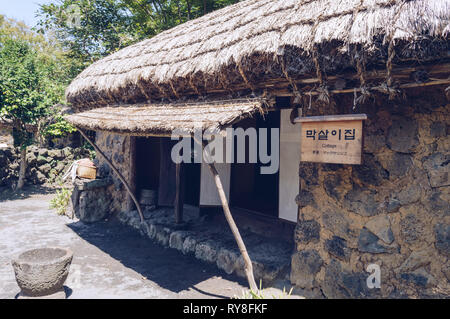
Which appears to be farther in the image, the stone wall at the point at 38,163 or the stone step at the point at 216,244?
the stone wall at the point at 38,163

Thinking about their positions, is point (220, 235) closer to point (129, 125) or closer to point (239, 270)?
point (239, 270)

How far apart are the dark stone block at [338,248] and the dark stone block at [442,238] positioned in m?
0.78

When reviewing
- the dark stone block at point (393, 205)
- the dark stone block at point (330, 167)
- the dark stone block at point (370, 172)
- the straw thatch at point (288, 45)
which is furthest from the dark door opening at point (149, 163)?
the dark stone block at point (393, 205)

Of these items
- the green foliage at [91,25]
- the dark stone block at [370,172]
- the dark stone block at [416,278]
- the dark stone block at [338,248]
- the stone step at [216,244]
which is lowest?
the stone step at [216,244]

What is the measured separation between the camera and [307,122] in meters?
3.34

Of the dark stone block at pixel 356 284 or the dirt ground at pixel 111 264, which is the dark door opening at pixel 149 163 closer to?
the dirt ground at pixel 111 264

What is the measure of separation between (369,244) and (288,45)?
2166 millimetres

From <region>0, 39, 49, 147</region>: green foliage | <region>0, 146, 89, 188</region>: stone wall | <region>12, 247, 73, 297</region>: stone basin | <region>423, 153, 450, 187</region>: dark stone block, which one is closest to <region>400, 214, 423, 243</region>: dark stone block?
<region>423, 153, 450, 187</region>: dark stone block

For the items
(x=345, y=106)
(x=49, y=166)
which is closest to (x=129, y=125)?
(x=345, y=106)

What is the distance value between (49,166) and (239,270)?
9312 mm

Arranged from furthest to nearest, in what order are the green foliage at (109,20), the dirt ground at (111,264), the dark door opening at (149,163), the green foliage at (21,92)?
1. the green foliage at (109,20)
2. the green foliage at (21,92)
3. the dark door opening at (149,163)
4. the dirt ground at (111,264)

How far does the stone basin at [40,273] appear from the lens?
327cm

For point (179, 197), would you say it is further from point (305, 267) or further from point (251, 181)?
point (305, 267)

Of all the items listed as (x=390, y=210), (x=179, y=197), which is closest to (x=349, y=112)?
(x=390, y=210)
